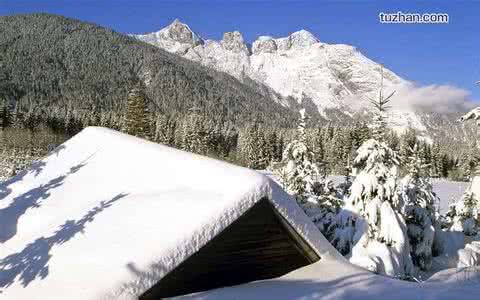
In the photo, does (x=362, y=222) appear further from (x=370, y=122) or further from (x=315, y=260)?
(x=315, y=260)

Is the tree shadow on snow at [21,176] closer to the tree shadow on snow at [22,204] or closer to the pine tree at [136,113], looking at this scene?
the tree shadow on snow at [22,204]

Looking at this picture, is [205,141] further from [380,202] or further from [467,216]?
[380,202]

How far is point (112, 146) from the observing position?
45.2 feet

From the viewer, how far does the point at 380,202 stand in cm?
1659

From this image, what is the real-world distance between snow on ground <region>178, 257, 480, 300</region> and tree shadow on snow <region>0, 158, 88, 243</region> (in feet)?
20.7

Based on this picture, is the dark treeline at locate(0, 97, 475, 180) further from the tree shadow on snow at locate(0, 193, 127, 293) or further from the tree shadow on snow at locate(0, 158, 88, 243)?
the tree shadow on snow at locate(0, 193, 127, 293)

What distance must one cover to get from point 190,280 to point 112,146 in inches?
259

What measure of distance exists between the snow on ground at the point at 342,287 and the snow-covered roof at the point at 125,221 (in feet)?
2.01

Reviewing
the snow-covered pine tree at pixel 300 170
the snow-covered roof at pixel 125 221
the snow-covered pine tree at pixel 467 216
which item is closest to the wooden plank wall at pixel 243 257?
the snow-covered roof at pixel 125 221

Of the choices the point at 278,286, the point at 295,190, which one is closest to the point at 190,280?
the point at 278,286

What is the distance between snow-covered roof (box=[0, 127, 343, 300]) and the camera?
795cm

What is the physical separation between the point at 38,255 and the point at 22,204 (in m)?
4.05

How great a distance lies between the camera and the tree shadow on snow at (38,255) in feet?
29.3

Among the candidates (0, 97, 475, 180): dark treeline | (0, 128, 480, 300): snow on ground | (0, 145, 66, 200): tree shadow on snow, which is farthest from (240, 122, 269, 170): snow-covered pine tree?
(0, 128, 480, 300): snow on ground
